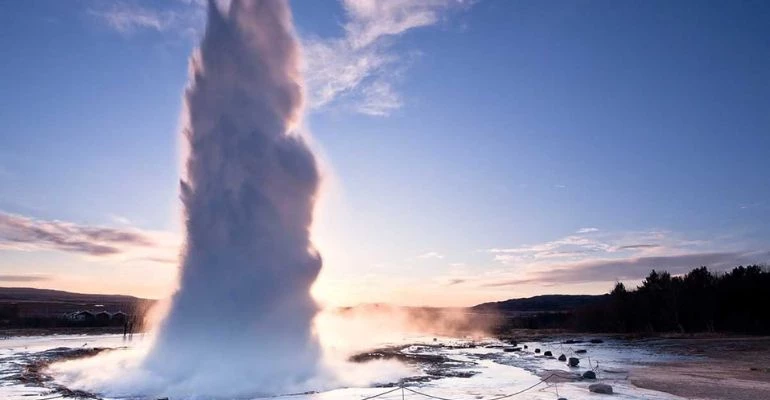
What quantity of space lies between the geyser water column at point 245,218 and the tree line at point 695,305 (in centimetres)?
4338

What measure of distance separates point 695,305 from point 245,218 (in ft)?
158

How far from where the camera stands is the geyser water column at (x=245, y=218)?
19156 millimetres

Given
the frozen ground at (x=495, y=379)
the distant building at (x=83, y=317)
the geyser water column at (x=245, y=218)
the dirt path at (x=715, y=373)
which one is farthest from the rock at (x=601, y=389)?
the distant building at (x=83, y=317)

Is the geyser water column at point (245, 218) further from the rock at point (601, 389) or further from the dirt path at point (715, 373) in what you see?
Result: the dirt path at point (715, 373)

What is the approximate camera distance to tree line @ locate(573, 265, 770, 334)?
49.0 metres

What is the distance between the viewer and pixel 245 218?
20.3 meters

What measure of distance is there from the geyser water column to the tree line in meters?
43.4

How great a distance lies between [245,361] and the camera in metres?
18.7

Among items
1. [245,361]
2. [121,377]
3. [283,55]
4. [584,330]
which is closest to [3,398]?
[121,377]

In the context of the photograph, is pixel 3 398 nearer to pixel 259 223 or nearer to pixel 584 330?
pixel 259 223

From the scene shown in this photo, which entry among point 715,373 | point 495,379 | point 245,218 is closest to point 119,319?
point 245,218

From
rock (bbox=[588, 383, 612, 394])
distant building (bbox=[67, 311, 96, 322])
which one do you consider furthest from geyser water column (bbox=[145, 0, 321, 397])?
distant building (bbox=[67, 311, 96, 322])

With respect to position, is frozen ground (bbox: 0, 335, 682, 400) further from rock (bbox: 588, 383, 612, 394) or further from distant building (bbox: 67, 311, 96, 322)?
distant building (bbox: 67, 311, 96, 322)

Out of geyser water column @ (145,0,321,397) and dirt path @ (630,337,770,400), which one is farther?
geyser water column @ (145,0,321,397)
